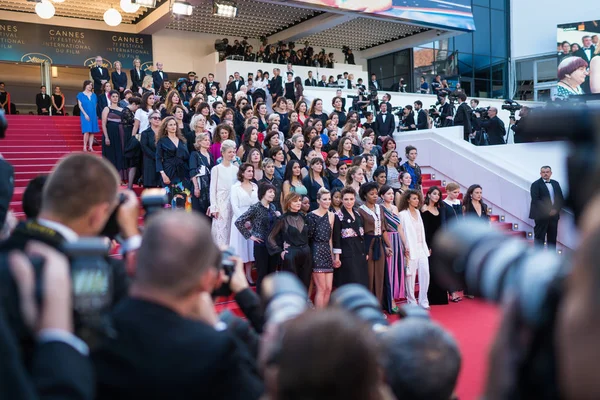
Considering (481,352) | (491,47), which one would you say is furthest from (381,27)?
(481,352)

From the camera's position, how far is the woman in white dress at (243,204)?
21.2 ft

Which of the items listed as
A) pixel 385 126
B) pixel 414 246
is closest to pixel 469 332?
pixel 414 246

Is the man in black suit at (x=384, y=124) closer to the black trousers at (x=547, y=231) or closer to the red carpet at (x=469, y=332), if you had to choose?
the black trousers at (x=547, y=231)

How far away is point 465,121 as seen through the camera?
13391 mm

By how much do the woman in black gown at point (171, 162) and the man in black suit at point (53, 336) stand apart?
5955mm

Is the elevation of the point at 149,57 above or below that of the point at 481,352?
above

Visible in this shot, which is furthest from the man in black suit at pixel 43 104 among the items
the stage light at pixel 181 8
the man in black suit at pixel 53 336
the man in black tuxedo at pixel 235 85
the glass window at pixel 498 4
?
the glass window at pixel 498 4

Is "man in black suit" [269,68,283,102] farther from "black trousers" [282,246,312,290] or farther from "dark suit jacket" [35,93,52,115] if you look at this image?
"black trousers" [282,246,312,290]

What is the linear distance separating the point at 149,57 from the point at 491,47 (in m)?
15.5

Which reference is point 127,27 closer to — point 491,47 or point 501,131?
point 501,131

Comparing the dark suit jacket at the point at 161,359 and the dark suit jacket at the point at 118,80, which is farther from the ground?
the dark suit jacket at the point at 118,80

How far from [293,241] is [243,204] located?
850 millimetres

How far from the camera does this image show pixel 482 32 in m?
24.7

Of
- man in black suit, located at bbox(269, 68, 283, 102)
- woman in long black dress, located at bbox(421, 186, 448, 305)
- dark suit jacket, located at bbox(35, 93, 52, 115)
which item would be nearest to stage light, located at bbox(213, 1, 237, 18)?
man in black suit, located at bbox(269, 68, 283, 102)
